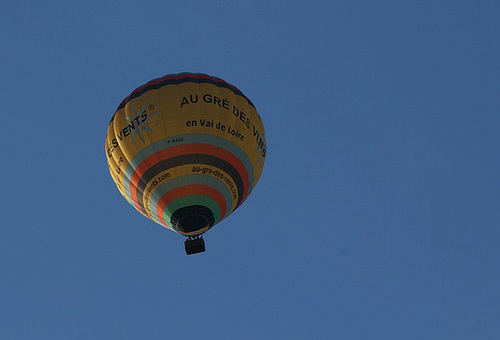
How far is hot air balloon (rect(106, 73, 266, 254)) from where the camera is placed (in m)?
32.0

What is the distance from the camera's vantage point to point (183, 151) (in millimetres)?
31922

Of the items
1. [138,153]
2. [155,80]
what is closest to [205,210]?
[138,153]

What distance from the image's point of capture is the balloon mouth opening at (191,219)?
106 feet

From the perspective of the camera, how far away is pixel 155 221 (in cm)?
3369

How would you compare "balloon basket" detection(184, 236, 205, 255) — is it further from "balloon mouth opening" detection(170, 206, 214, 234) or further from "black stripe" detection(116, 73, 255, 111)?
"black stripe" detection(116, 73, 255, 111)

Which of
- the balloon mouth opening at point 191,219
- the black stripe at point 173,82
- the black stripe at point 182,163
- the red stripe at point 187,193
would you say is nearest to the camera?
the black stripe at point 182,163

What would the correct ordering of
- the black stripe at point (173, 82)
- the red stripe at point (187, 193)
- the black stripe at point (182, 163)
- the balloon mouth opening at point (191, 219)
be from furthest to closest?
the black stripe at point (173, 82), the balloon mouth opening at point (191, 219), the red stripe at point (187, 193), the black stripe at point (182, 163)

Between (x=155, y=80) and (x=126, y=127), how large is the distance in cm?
249

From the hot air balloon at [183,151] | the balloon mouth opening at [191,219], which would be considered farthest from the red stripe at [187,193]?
the balloon mouth opening at [191,219]

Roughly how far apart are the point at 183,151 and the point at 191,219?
261 centimetres

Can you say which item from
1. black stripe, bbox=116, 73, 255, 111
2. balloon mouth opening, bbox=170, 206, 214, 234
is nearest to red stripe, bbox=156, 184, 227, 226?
balloon mouth opening, bbox=170, 206, 214, 234

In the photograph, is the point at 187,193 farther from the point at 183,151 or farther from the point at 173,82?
the point at 173,82

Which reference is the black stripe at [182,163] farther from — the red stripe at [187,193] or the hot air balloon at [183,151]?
the red stripe at [187,193]

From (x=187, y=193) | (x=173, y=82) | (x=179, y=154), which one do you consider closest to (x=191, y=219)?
(x=187, y=193)
